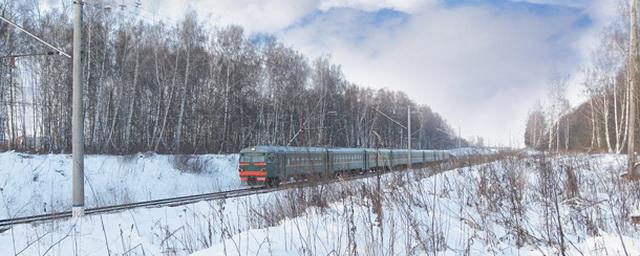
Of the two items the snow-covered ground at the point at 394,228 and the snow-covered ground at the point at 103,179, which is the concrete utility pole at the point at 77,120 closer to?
the snow-covered ground at the point at 394,228

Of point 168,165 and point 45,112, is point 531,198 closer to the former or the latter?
point 168,165

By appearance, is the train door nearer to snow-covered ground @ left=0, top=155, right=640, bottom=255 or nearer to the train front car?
the train front car

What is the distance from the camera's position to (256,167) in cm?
2164

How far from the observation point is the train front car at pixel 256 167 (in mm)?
21469

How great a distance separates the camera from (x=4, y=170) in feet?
55.7

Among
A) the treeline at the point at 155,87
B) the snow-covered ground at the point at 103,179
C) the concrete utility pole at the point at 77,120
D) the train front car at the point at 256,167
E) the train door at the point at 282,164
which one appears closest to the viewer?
the concrete utility pole at the point at 77,120

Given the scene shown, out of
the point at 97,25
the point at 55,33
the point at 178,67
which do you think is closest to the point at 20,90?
the point at 55,33

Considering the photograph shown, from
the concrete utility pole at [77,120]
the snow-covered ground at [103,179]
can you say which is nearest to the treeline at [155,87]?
the snow-covered ground at [103,179]

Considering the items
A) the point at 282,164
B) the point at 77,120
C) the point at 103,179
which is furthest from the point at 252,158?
the point at 77,120

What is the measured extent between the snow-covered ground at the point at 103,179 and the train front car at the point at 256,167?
177cm

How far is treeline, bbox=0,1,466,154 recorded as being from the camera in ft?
89.7

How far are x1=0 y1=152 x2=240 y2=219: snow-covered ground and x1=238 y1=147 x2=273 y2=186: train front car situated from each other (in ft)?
5.81

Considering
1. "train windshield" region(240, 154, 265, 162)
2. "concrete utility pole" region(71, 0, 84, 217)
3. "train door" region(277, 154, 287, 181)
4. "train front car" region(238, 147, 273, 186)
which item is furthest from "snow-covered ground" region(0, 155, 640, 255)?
"train door" region(277, 154, 287, 181)

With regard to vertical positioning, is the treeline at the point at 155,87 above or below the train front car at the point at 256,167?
above
